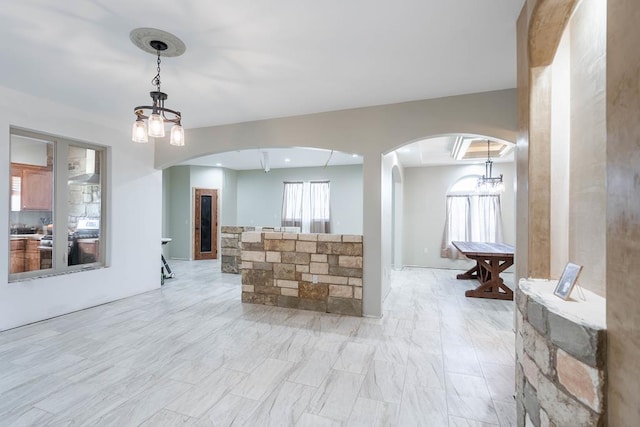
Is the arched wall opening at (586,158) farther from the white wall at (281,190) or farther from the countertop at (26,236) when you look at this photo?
the white wall at (281,190)

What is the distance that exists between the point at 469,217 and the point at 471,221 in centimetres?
11

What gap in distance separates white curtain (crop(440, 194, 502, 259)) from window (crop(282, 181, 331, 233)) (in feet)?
10.5

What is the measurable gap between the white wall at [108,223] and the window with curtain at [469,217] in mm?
6360

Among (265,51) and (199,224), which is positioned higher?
(265,51)

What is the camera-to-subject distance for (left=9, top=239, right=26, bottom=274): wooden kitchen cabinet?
3529mm

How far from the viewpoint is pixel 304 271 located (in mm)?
4191

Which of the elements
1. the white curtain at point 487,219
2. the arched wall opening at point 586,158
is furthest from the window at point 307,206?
the arched wall opening at point 586,158

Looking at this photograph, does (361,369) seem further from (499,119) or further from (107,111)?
(107,111)

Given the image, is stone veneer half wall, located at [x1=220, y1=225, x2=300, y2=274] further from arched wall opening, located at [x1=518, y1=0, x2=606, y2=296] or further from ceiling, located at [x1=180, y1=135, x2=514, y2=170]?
arched wall opening, located at [x1=518, y1=0, x2=606, y2=296]

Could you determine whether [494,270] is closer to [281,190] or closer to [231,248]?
[231,248]

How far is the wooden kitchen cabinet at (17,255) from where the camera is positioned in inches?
139

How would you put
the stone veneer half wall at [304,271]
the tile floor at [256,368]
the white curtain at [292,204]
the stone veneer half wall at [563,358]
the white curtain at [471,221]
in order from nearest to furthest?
the stone veneer half wall at [563,358] < the tile floor at [256,368] < the stone veneer half wall at [304,271] < the white curtain at [471,221] < the white curtain at [292,204]

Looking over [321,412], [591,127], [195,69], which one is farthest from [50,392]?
[591,127]

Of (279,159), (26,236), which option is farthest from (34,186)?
(279,159)
